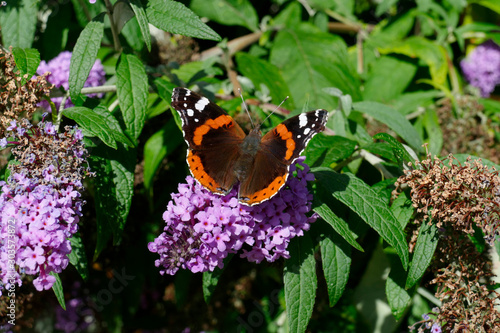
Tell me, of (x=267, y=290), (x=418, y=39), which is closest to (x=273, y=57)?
(x=418, y=39)

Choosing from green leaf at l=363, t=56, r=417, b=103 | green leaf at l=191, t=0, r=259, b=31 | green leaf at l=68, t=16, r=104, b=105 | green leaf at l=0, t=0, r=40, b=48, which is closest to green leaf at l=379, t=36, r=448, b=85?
green leaf at l=363, t=56, r=417, b=103

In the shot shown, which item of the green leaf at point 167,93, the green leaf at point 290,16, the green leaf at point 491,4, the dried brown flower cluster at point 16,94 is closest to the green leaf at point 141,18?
the green leaf at point 167,93

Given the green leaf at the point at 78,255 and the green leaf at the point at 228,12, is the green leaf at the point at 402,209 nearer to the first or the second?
the green leaf at the point at 78,255

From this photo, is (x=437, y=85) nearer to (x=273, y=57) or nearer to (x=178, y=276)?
(x=273, y=57)

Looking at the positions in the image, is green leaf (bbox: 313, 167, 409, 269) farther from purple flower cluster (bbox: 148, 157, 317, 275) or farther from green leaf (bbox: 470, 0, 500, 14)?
green leaf (bbox: 470, 0, 500, 14)

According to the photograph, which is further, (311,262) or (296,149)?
(311,262)

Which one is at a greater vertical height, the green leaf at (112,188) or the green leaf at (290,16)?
the green leaf at (290,16)

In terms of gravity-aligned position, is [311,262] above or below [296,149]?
below
